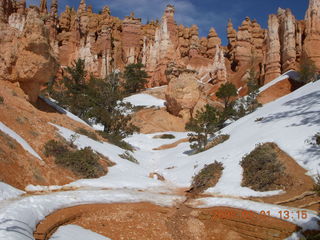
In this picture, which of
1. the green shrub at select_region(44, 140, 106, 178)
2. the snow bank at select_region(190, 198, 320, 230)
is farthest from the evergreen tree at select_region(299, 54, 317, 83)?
the green shrub at select_region(44, 140, 106, 178)

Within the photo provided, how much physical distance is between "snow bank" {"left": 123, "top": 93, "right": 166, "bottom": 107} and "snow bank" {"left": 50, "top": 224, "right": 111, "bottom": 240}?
128 feet

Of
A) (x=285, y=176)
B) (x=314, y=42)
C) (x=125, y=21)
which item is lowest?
(x=285, y=176)

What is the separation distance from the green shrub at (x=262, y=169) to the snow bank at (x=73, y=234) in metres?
6.85

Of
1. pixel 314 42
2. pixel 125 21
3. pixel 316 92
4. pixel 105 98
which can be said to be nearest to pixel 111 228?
pixel 316 92

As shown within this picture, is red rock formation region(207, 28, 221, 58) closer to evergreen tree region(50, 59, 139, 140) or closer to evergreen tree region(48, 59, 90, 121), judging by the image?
evergreen tree region(48, 59, 90, 121)

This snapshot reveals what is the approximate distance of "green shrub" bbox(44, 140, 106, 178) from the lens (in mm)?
11867

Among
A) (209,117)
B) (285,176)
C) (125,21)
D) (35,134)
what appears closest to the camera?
(285,176)

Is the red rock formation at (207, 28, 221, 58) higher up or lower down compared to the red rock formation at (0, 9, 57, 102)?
higher up

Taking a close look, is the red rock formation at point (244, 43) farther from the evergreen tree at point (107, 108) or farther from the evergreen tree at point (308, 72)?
the evergreen tree at point (107, 108)

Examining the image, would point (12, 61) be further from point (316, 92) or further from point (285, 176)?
point (316, 92)

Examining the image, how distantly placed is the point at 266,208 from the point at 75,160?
813 cm

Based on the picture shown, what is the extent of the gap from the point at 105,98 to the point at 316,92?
56.8 feet

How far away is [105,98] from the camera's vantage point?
1013 inches

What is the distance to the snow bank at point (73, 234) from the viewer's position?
5.46 meters
